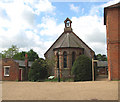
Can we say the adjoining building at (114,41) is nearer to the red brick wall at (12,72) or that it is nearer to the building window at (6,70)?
the red brick wall at (12,72)

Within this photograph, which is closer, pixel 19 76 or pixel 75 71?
pixel 75 71

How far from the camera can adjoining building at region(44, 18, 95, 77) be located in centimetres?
2759

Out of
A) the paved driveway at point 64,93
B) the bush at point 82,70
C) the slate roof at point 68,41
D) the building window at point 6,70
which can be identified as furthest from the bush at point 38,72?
the paved driveway at point 64,93

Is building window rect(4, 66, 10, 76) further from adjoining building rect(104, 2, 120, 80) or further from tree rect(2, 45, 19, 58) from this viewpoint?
tree rect(2, 45, 19, 58)

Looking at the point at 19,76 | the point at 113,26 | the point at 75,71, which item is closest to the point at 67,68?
the point at 75,71

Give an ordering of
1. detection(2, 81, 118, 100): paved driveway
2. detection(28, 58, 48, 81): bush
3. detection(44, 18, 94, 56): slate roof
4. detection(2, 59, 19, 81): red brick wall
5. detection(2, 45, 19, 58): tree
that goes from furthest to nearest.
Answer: detection(2, 45, 19, 58): tree
detection(44, 18, 94, 56): slate roof
detection(2, 59, 19, 81): red brick wall
detection(28, 58, 48, 81): bush
detection(2, 81, 118, 100): paved driveway

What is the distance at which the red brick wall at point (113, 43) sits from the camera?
66.1 feet

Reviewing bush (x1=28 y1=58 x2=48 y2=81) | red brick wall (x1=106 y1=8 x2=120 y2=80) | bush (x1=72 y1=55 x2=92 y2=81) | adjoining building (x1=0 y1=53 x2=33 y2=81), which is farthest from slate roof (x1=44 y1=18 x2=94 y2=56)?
red brick wall (x1=106 y1=8 x2=120 y2=80)

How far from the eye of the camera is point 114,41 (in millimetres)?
20531

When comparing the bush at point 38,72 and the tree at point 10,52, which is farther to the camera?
the tree at point 10,52

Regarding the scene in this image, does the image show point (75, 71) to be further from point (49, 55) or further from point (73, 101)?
point (73, 101)

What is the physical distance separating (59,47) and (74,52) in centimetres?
310

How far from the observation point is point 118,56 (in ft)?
66.0

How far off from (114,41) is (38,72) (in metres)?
13.0
